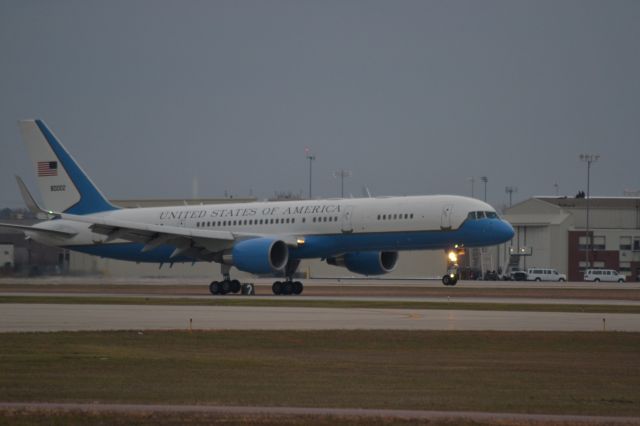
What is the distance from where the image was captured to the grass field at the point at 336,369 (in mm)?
19234

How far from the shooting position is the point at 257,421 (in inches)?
650

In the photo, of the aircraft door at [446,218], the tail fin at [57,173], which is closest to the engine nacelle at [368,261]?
the aircraft door at [446,218]

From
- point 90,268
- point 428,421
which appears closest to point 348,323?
point 428,421

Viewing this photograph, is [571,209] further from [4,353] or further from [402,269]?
[4,353]

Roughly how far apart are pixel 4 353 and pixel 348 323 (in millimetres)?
13429

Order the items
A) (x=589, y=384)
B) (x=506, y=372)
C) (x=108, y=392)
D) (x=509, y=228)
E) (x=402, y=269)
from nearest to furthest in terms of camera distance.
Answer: (x=108, y=392), (x=589, y=384), (x=506, y=372), (x=509, y=228), (x=402, y=269)

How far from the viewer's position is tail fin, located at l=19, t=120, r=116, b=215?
68.1 m

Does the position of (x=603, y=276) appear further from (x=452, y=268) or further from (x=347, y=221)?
(x=347, y=221)

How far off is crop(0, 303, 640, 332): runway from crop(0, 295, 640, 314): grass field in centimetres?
260

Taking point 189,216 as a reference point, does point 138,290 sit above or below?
below

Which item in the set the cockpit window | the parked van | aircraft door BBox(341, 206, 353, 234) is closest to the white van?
the parked van

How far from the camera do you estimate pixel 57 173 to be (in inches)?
2687

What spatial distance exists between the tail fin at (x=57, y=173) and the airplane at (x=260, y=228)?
6cm

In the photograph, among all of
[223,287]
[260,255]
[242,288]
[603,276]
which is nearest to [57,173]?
[223,287]
